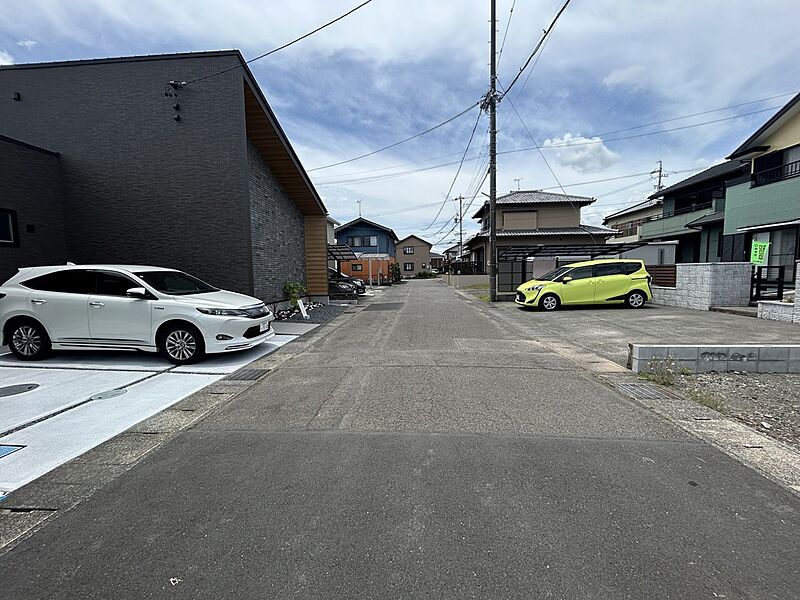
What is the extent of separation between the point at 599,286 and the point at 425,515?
39.8 feet

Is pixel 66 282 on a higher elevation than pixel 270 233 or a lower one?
lower

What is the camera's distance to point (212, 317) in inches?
230

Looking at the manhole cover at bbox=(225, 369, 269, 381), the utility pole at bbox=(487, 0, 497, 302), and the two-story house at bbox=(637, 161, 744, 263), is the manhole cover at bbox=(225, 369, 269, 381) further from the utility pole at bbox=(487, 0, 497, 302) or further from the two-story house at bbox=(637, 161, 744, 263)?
the two-story house at bbox=(637, 161, 744, 263)

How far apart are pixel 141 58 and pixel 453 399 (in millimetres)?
10984

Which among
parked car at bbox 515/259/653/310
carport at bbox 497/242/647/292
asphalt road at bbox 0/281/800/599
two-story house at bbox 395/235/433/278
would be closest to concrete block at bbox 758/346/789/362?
asphalt road at bbox 0/281/800/599

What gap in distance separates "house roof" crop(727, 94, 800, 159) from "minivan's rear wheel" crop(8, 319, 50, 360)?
20251mm

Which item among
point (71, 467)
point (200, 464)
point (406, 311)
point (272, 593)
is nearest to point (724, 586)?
Result: point (272, 593)

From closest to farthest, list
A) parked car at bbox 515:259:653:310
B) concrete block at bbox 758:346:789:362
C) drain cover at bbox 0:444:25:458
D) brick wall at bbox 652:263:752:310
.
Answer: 1. drain cover at bbox 0:444:25:458
2. concrete block at bbox 758:346:789:362
3. brick wall at bbox 652:263:752:310
4. parked car at bbox 515:259:653:310

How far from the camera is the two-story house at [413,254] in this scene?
6158cm

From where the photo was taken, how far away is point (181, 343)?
5.85 metres

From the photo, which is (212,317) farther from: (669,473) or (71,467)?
(669,473)

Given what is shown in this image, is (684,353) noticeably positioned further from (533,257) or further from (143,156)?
(533,257)

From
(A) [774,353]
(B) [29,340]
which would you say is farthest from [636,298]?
(B) [29,340]

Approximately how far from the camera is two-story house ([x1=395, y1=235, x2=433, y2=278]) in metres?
61.6
